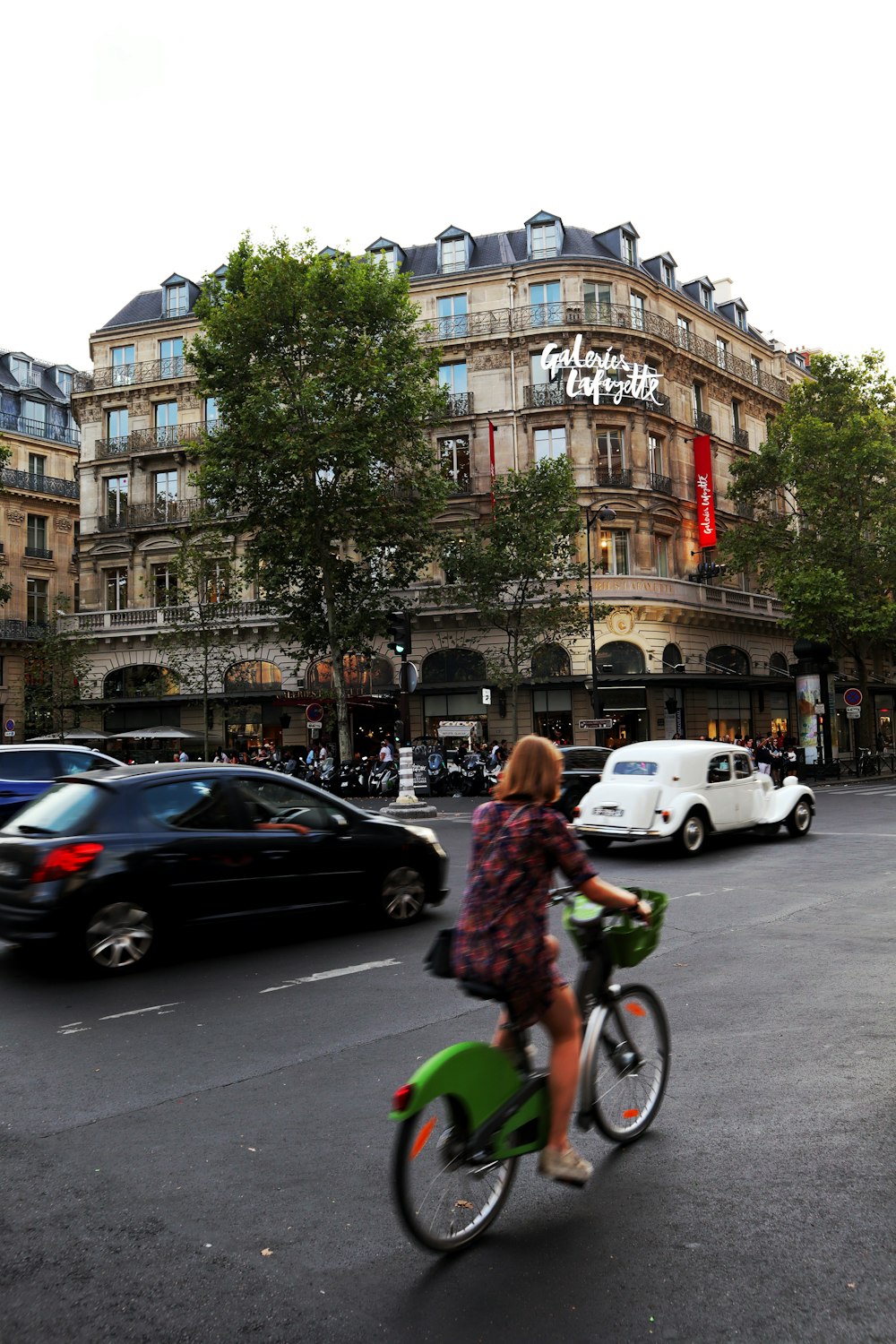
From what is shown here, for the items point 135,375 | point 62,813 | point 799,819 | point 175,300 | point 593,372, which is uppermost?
point 175,300

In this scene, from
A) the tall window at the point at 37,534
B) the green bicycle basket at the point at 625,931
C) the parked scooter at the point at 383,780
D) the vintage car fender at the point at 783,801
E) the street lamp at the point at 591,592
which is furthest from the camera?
the tall window at the point at 37,534

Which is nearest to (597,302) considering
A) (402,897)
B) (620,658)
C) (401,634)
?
(620,658)

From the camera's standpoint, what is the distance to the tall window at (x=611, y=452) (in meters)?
39.2

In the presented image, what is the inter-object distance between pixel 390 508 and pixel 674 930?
2735cm

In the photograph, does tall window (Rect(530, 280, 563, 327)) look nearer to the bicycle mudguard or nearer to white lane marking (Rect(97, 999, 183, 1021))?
white lane marking (Rect(97, 999, 183, 1021))

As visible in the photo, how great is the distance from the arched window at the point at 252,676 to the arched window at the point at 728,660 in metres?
17.1

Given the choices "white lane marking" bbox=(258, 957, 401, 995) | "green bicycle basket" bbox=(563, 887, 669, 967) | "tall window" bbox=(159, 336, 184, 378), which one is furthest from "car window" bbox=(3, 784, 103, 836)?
"tall window" bbox=(159, 336, 184, 378)

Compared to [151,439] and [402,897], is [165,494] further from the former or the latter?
[402,897]

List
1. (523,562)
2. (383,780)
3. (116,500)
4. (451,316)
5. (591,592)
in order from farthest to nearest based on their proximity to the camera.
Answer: (116,500), (451,316), (591,592), (523,562), (383,780)

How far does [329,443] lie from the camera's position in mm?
30797

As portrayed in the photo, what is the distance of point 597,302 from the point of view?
39.6 meters

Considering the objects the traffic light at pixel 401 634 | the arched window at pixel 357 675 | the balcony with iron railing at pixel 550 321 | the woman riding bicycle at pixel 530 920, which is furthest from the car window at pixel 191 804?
the balcony with iron railing at pixel 550 321

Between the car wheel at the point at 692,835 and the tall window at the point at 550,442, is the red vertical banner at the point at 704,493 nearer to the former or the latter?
the tall window at the point at 550,442

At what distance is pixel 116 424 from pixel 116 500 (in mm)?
3416
